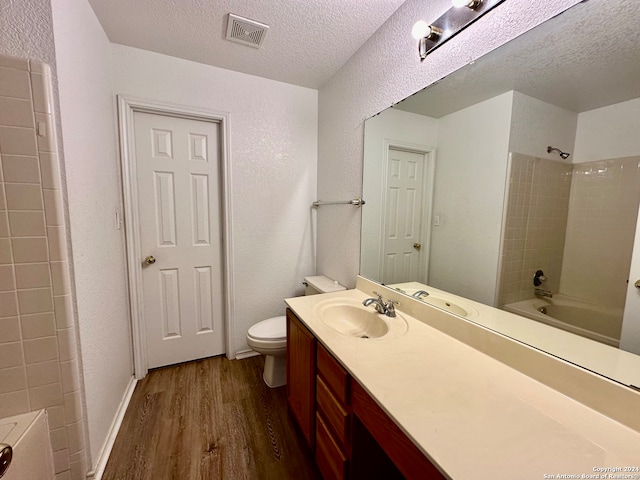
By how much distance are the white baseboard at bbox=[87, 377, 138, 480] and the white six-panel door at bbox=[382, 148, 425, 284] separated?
5.67ft

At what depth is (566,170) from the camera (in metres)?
0.79

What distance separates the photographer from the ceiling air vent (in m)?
1.42

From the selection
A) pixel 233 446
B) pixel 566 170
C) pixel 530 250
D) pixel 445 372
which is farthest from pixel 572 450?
pixel 233 446

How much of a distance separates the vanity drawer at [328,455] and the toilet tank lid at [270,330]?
685 millimetres

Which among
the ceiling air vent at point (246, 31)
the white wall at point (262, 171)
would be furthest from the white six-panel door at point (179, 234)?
the ceiling air vent at point (246, 31)

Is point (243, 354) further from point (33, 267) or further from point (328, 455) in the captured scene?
point (33, 267)

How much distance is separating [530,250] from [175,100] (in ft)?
7.38

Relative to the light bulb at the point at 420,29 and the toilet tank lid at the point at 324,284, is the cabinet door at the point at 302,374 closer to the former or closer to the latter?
the toilet tank lid at the point at 324,284

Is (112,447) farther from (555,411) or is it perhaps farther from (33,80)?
(555,411)

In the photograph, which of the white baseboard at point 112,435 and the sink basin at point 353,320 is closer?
the white baseboard at point 112,435

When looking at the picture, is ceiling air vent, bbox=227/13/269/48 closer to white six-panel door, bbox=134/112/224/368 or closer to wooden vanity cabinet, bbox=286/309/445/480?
white six-panel door, bbox=134/112/224/368

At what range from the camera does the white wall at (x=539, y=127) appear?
30.9 inches

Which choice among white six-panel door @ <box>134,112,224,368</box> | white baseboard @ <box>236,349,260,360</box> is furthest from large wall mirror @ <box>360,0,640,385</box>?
white baseboard @ <box>236,349,260,360</box>

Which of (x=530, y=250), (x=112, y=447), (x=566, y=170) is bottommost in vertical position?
(x=112, y=447)
